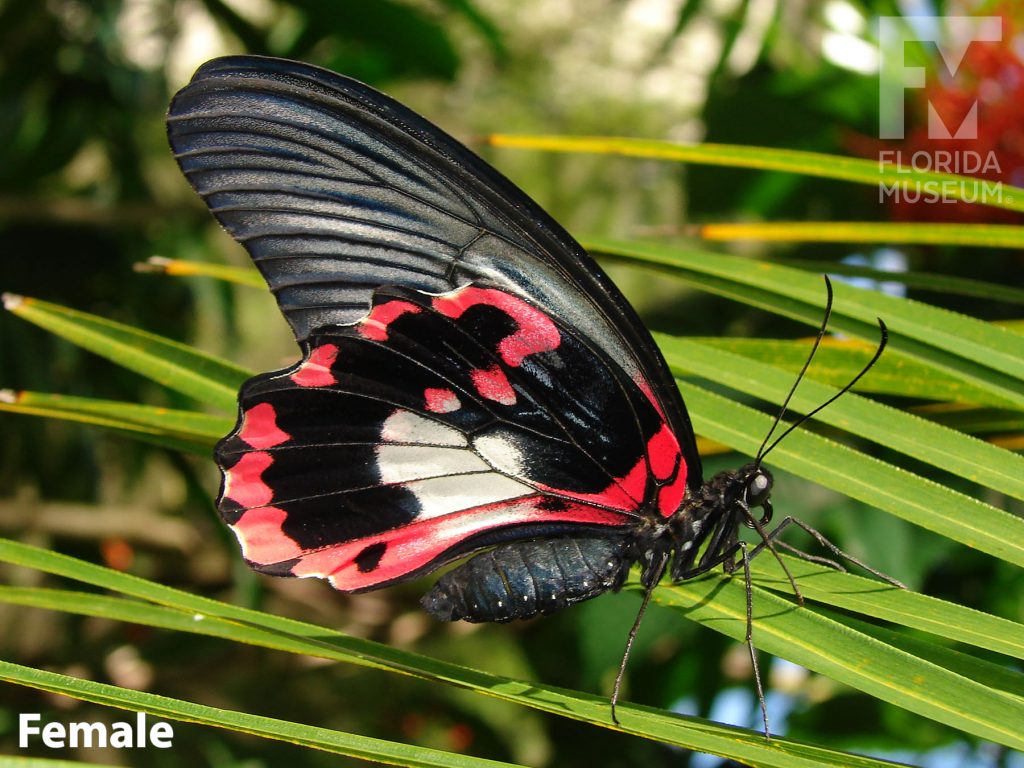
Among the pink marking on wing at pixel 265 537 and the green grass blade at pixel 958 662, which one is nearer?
the green grass blade at pixel 958 662

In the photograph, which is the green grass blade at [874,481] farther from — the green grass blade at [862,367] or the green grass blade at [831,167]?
the green grass blade at [831,167]

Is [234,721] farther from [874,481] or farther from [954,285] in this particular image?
[954,285]

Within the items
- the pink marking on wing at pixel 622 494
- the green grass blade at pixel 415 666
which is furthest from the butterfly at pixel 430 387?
the green grass blade at pixel 415 666

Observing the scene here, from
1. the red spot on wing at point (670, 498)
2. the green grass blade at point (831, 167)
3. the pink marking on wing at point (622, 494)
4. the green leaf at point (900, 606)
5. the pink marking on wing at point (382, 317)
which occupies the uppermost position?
the green grass blade at point (831, 167)

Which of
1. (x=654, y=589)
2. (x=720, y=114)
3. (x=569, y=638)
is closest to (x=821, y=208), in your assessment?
(x=720, y=114)

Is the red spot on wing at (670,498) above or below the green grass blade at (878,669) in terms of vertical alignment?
above

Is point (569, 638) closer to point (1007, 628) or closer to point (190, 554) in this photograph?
point (190, 554)

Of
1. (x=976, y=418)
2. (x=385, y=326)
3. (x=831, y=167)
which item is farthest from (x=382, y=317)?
(x=976, y=418)
